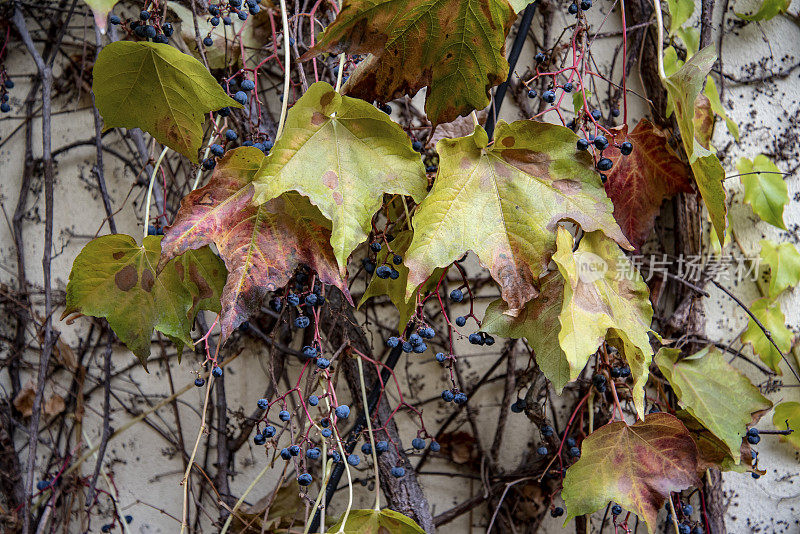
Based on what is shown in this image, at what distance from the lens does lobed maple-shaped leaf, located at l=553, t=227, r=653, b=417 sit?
28.4 inches

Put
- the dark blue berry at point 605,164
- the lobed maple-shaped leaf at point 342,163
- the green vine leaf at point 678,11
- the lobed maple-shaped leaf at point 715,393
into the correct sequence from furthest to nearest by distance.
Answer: the green vine leaf at point 678,11 → the lobed maple-shaped leaf at point 715,393 → the dark blue berry at point 605,164 → the lobed maple-shaped leaf at point 342,163

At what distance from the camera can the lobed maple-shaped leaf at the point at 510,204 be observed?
28.6 inches

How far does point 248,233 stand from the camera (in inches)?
29.8

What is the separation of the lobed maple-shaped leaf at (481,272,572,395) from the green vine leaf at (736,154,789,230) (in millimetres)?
603

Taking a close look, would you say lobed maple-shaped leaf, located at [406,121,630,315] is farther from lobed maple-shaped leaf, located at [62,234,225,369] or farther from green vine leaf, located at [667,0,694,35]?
green vine leaf, located at [667,0,694,35]

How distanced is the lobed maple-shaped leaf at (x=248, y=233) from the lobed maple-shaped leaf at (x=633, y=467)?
48 cm

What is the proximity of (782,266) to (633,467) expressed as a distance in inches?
23.9

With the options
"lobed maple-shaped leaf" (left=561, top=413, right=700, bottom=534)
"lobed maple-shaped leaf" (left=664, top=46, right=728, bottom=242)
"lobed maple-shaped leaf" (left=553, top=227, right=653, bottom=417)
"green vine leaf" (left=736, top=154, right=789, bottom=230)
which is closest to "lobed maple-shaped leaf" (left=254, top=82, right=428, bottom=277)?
"lobed maple-shaped leaf" (left=553, top=227, right=653, bottom=417)

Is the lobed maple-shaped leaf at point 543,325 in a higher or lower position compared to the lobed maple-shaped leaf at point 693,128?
lower

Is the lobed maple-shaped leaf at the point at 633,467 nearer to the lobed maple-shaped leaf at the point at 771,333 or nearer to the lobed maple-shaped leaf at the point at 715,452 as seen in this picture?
the lobed maple-shaped leaf at the point at 715,452

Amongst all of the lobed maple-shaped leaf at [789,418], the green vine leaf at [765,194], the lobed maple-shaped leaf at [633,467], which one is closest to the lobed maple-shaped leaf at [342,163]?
the lobed maple-shaped leaf at [633,467]

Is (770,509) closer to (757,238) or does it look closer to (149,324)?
(757,238)

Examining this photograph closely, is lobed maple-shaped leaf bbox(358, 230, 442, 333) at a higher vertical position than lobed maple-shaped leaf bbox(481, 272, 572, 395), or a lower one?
higher

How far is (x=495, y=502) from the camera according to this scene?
1.24 meters
